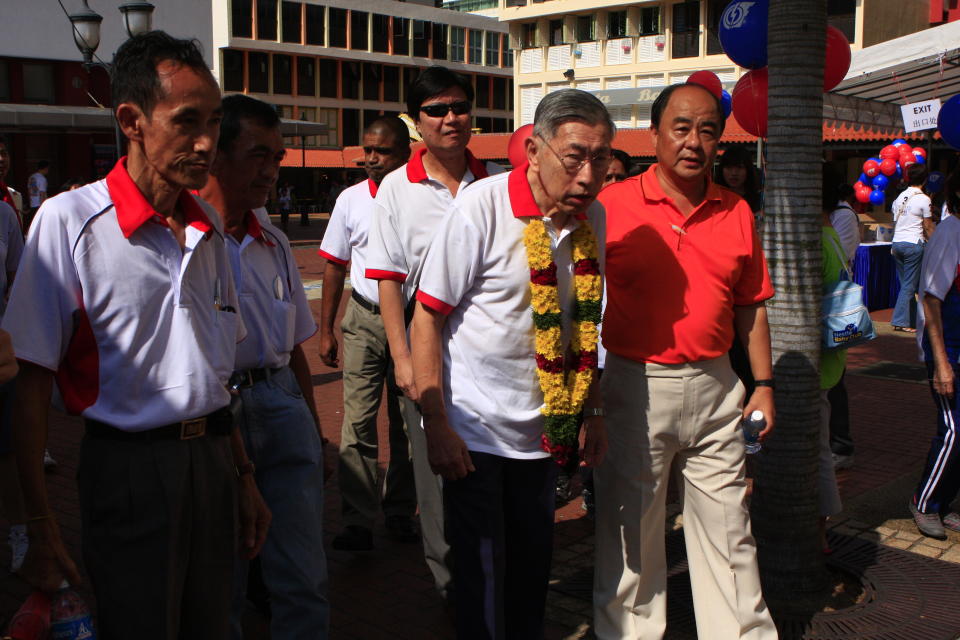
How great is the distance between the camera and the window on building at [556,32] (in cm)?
5229

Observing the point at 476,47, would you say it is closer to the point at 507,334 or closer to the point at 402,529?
the point at 402,529

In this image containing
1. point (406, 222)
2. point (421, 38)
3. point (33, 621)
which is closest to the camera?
point (33, 621)

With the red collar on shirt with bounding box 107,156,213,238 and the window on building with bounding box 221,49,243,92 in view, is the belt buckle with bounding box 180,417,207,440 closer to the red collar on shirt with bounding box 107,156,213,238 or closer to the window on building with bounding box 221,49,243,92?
the red collar on shirt with bounding box 107,156,213,238

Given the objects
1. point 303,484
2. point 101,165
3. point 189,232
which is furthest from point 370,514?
point 101,165

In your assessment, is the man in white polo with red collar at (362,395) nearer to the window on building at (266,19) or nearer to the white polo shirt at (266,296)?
the white polo shirt at (266,296)

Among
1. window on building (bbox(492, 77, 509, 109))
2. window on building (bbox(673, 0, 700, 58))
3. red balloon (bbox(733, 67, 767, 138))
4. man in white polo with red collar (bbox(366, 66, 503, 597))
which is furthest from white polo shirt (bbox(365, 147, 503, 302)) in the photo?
window on building (bbox(492, 77, 509, 109))

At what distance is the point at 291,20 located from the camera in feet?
206

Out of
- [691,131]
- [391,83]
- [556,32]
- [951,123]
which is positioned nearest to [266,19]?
[391,83]

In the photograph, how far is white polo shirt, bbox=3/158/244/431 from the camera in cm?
235

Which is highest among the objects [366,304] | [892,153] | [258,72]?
[258,72]

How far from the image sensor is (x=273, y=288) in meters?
3.49

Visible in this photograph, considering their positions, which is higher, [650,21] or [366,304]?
[650,21]

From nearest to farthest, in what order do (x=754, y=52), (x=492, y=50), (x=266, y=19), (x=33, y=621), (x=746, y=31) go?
(x=33, y=621) < (x=746, y=31) < (x=754, y=52) < (x=266, y=19) < (x=492, y=50)

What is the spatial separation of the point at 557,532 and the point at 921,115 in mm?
Answer: 8887
